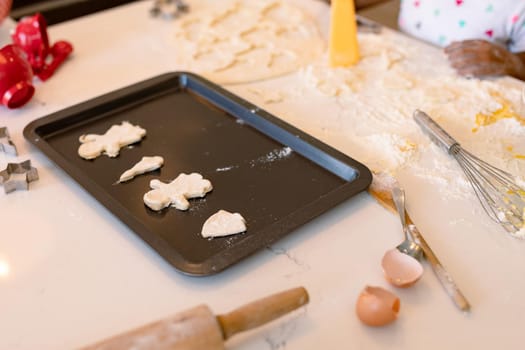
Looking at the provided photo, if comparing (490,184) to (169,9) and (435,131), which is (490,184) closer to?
(435,131)

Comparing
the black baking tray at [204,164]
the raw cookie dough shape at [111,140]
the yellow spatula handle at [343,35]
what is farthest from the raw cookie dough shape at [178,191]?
the yellow spatula handle at [343,35]

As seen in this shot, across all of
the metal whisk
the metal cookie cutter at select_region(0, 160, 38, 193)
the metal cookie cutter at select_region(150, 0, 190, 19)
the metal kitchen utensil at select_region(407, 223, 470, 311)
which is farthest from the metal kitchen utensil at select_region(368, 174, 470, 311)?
the metal cookie cutter at select_region(150, 0, 190, 19)

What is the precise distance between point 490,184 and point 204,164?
0.43 meters

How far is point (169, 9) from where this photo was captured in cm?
136

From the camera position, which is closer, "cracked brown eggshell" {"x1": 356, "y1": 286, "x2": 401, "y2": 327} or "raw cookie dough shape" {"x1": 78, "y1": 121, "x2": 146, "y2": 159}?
"cracked brown eggshell" {"x1": 356, "y1": 286, "x2": 401, "y2": 327}

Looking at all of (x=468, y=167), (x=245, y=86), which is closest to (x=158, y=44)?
(x=245, y=86)

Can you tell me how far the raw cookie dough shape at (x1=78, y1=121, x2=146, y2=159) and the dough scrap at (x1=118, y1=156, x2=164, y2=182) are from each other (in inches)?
2.3

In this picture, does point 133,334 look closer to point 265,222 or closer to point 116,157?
point 265,222

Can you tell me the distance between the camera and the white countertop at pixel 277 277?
591 mm

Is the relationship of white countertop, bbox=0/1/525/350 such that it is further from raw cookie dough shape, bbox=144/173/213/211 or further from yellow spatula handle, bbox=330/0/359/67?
yellow spatula handle, bbox=330/0/359/67

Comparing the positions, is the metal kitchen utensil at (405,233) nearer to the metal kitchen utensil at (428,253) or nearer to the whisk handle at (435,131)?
the metal kitchen utensil at (428,253)

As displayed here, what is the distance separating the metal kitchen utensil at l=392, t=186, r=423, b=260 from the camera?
67cm

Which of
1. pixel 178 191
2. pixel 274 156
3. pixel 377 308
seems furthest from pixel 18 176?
pixel 377 308

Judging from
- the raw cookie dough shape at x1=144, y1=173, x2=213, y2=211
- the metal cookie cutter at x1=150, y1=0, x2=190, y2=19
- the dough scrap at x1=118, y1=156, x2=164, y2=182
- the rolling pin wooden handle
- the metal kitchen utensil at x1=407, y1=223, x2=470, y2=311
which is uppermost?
the rolling pin wooden handle
